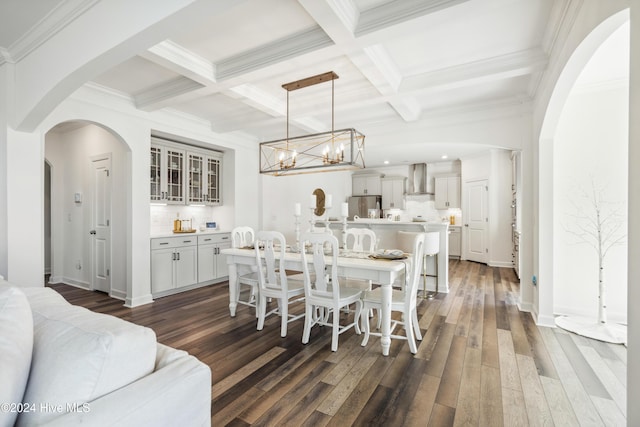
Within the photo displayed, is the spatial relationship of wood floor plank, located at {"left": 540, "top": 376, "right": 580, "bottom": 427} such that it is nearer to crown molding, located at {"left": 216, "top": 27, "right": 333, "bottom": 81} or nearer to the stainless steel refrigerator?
crown molding, located at {"left": 216, "top": 27, "right": 333, "bottom": 81}

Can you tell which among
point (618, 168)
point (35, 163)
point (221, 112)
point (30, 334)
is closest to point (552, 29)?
point (618, 168)

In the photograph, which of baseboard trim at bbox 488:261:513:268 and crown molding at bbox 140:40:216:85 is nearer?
crown molding at bbox 140:40:216:85

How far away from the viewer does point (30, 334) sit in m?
0.93

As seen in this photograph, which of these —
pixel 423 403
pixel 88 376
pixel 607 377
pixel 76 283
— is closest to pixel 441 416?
pixel 423 403

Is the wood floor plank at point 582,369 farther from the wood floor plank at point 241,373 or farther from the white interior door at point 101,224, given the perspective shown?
the white interior door at point 101,224

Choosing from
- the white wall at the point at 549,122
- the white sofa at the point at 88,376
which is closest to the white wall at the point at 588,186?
the white wall at the point at 549,122

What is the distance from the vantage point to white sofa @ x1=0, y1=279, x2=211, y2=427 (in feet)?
2.64

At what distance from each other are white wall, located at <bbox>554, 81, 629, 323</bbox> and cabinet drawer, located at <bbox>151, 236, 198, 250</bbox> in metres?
4.85

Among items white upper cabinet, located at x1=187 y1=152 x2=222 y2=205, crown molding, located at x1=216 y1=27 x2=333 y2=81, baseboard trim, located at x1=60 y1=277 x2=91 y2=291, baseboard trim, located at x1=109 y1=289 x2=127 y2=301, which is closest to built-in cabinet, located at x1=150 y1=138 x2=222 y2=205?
white upper cabinet, located at x1=187 y1=152 x2=222 y2=205

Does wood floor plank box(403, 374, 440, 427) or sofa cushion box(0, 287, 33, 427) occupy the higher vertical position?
sofa cushion box(0, 287, 33, 427)

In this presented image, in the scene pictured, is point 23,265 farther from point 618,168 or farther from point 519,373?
point 618,168

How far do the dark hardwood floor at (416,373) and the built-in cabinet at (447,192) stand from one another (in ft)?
15.1

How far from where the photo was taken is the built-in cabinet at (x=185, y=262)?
4340 mm

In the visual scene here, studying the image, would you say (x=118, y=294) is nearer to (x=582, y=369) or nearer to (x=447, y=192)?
(x=582, y=369)
